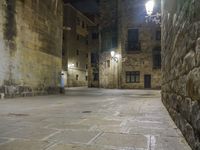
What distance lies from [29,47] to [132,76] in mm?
14084

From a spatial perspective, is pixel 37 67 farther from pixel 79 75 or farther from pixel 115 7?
pixel 79 75

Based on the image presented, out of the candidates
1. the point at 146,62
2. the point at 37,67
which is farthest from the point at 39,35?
the point at 146,62

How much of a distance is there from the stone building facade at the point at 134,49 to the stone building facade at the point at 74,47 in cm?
742

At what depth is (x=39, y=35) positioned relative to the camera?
9.55 m

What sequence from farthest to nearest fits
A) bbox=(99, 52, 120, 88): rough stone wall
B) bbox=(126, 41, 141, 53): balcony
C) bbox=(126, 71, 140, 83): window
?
bbox=(99, 52, 120, 88): rough stone wall, bbox=(126, 41, 141, 53): balcony, bbox=(126, 71, 140, 83): window

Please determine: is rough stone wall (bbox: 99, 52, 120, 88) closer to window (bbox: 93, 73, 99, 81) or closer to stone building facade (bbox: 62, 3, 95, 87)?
window (bbox: 93, 73, 99, 81)

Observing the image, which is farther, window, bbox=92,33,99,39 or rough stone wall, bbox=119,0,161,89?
window, bbox=92,33,99,39

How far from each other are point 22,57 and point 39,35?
1.67 m

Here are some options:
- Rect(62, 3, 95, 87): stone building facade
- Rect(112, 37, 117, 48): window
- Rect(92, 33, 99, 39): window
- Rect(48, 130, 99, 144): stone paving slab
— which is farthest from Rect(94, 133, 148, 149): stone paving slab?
Rect(92, 33, 99, 39): window

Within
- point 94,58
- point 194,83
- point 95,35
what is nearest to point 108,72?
point 94,58

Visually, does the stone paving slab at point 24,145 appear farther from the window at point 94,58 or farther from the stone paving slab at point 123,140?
the window at point 94,58

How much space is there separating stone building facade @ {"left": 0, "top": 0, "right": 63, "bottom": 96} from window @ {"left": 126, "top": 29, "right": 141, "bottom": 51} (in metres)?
11.5

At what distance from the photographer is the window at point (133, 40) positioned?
71.8 feet

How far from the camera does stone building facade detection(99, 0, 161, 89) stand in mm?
21200
